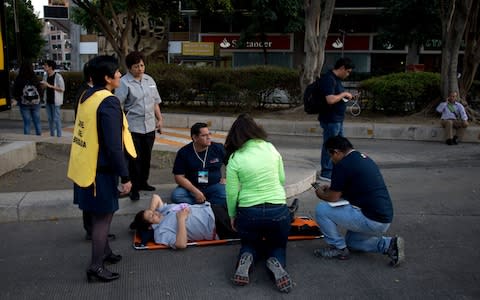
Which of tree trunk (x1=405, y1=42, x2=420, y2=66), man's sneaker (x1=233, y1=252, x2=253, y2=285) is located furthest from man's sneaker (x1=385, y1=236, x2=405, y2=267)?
tree trunk (x1=405, y1=42, x2=420, y2=66)

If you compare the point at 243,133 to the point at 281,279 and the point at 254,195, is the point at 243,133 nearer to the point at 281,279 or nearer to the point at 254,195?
the point at 254,195

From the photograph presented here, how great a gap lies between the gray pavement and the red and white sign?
94.5 ft

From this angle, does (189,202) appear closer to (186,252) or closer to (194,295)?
(186,252)

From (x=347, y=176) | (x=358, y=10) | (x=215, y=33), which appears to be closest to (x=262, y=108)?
(x=347, y=176)

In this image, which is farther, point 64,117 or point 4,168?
point 64,117

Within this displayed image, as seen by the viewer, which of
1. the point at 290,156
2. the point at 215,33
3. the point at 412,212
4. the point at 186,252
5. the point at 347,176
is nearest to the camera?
the point at 347,176

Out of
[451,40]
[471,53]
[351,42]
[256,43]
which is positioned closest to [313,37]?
[451,40]

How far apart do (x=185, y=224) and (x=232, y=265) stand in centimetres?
66

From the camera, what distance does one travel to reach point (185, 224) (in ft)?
15.5

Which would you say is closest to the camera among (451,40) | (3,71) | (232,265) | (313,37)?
(232,265)

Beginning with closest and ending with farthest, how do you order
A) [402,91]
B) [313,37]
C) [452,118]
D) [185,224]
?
[185,224], [452,118], [402,91], [313,37]

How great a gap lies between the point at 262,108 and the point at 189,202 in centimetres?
984

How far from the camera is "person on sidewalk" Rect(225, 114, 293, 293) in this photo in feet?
12.9

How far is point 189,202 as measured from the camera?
5477mm
